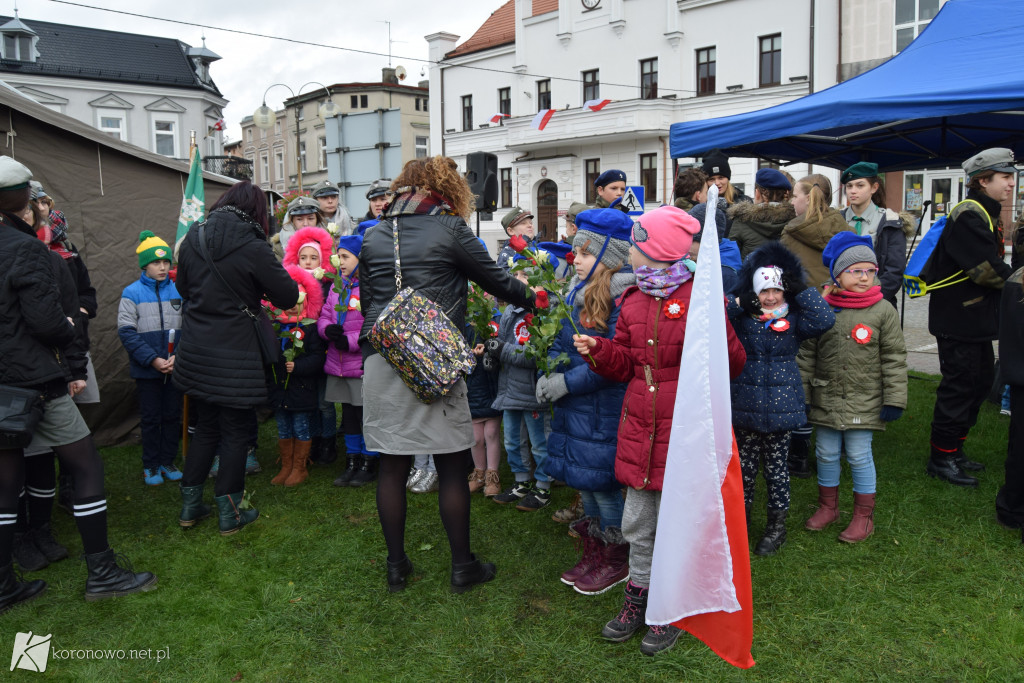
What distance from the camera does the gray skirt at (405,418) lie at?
132 inches

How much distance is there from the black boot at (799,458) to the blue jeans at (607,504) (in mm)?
2143

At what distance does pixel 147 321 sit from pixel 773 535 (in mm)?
4687

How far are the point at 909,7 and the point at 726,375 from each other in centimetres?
2781

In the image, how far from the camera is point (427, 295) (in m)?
3.35

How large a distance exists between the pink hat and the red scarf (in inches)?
53.1

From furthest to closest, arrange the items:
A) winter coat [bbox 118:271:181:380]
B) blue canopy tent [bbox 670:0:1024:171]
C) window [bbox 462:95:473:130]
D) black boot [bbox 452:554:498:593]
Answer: window [bbox 462:95:473:130]
winter coat [bbox 118:271:181:380]
blue canopy tent [bbox 670:0:1024:171]
black boot [bbox 452:554:498:593]

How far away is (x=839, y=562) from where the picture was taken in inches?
147

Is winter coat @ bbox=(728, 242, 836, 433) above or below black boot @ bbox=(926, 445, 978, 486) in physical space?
above

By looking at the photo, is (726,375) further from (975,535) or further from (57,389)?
(57,389)

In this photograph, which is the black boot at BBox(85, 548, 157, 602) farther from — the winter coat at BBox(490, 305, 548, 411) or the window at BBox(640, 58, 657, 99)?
the window at BBox(640, 58, 657, 99)

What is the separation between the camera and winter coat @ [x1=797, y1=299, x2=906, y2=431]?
389cm

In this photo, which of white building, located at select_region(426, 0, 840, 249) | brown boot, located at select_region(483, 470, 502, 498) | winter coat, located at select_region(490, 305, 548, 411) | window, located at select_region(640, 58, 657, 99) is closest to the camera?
winter coat, located at select_region(490, 305, 548, 411)

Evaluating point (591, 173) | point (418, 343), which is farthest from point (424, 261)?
point (591, 173)

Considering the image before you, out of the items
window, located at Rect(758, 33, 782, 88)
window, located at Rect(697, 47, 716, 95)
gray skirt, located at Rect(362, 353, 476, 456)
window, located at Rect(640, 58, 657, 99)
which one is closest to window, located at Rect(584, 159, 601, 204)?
window, located at Rect(640, 58, 657, 99)
